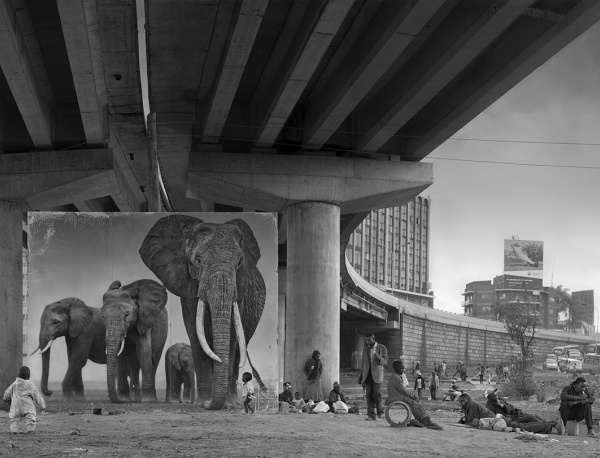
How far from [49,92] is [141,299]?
36.2 feet

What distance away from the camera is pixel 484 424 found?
62.0ft

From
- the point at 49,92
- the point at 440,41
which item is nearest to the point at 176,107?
the point at 49,92

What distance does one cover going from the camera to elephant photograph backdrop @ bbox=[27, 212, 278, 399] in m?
21.6

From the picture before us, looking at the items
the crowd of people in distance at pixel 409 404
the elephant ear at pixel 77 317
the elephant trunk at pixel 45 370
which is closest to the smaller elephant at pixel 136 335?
the elephant ear at pixel 77 317

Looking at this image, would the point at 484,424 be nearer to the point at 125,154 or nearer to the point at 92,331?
the point at 92,331

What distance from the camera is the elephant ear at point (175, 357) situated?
21.6 m

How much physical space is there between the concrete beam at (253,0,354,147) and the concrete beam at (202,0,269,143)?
119 cm

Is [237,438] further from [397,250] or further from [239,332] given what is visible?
[397,250]

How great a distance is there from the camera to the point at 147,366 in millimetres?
21859

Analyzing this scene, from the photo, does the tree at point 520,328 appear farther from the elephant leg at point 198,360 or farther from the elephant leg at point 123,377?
the elephant leg at point 123,377

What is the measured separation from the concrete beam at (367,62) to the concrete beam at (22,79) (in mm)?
7718

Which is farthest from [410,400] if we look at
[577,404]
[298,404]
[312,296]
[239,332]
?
[312,296]

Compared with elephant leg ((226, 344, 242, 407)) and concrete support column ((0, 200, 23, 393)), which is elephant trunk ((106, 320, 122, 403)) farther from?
concrete support column ((0, 200, 23, 393))

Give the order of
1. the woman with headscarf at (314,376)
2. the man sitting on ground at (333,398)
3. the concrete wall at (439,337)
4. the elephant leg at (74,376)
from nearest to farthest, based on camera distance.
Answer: the elephant leg at (74,376), the man sitting on ground at (333,398), the woman with headscarf at (314,376), the concrete wall at (439,337)
